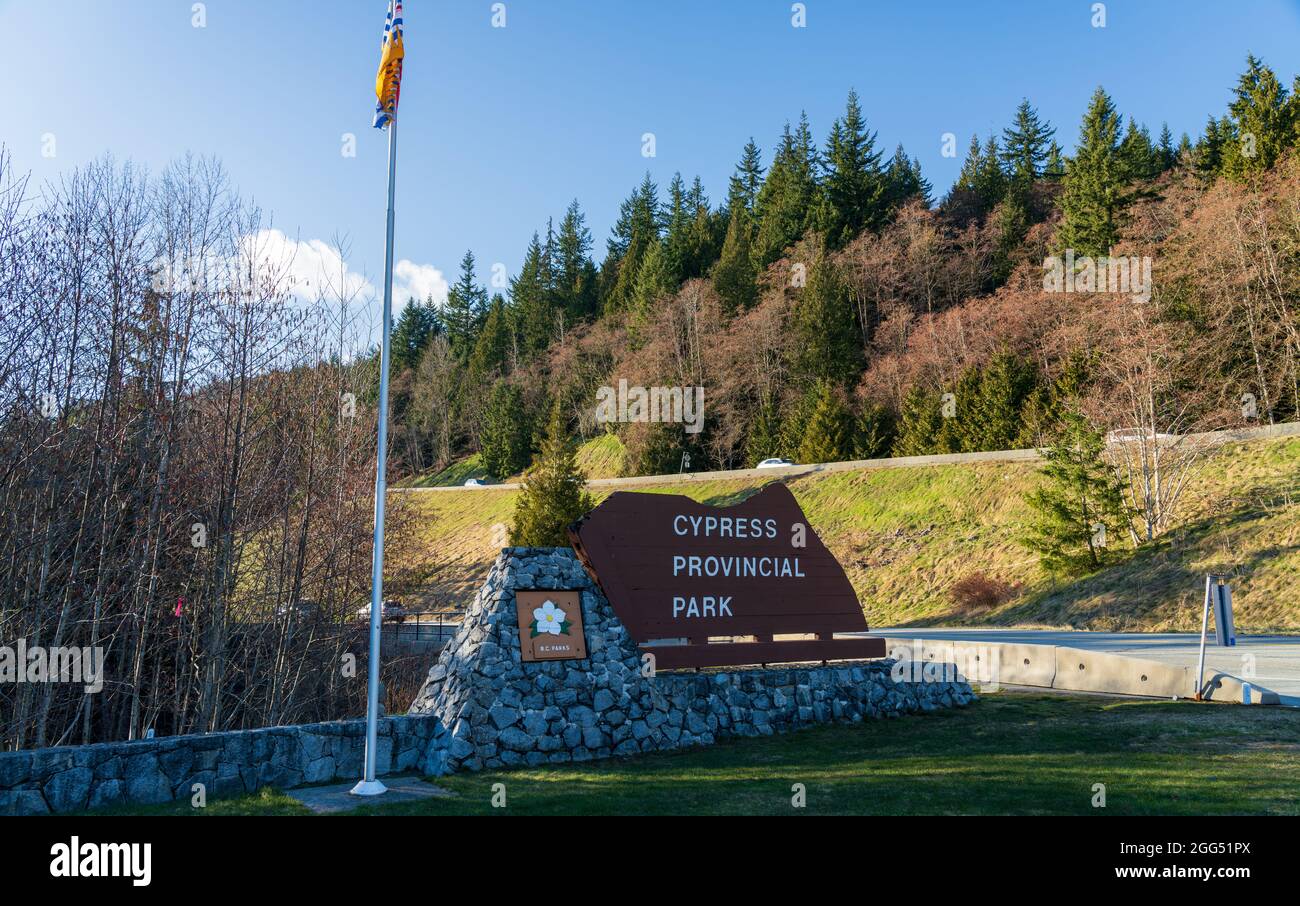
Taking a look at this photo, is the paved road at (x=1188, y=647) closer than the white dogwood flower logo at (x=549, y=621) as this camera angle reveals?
No

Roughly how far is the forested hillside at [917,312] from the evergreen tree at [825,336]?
0.15 meters

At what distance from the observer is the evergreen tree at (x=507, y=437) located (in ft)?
A: 213

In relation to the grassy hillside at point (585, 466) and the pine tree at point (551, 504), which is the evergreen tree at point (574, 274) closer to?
the grassy hillside at point (585, 466)

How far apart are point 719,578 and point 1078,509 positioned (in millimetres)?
21395

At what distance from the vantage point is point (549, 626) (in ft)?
31.0

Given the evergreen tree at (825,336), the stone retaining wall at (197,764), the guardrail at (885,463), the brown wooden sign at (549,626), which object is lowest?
the stone retaining wall at (197,764)

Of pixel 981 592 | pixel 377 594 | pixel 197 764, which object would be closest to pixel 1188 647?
pixel 981 592

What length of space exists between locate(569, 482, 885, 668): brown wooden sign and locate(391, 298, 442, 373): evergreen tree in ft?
262

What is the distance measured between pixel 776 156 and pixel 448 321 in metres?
39.2

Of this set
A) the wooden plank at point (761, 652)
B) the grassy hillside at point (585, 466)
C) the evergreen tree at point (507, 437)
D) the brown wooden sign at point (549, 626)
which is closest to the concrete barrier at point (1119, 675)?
the wooden plank at point (761, 652)

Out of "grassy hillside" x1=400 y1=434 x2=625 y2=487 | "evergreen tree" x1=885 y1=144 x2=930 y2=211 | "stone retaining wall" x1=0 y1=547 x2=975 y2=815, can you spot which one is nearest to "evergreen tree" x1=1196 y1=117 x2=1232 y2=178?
"evergreen tree" x1=885 y1=144 x2=930 y2=211

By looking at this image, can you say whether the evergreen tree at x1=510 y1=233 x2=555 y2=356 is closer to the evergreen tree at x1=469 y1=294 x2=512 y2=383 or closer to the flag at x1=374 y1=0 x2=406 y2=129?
the evergreen tree at x1=469 y1=294 x2=512 y2=383
